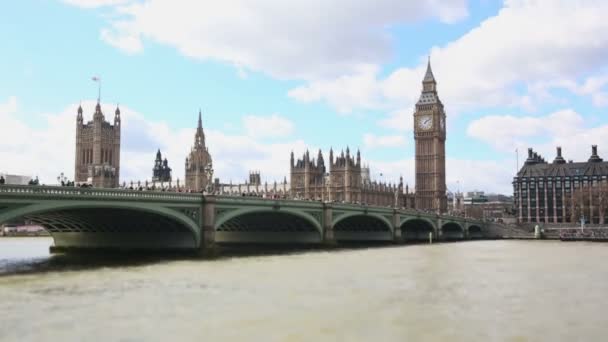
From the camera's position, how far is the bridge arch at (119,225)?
39.2 m

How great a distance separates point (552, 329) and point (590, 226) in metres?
105

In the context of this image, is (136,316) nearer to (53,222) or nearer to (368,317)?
(368,317)

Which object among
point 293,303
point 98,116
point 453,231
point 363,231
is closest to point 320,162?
point 453,231

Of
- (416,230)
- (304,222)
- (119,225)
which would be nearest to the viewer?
(119,225)

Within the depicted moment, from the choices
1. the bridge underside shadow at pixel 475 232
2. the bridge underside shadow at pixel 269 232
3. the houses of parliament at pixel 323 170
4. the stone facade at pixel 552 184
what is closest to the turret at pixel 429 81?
the houses of parliament at pixel 323 170

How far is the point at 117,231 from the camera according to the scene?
50875 mm

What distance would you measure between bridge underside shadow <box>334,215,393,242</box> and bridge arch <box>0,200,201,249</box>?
34984 mm

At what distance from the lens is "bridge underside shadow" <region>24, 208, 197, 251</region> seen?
144 feet

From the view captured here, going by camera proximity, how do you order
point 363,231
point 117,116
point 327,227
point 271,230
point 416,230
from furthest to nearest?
point 117,116 → point 416,230 → point 363,231 → point 271,230 → point 327,227

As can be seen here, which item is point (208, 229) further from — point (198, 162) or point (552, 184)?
point (552, 184)

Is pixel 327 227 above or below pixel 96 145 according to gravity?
below

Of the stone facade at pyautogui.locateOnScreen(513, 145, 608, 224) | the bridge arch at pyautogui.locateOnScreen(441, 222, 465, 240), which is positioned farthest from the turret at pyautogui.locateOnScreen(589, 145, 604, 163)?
the bridge arch at pyautogui.locateOnScreen(441, 222, 465, 240)

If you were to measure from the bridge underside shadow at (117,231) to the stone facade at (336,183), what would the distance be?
81.9 metres

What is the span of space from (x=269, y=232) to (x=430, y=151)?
103 meters
